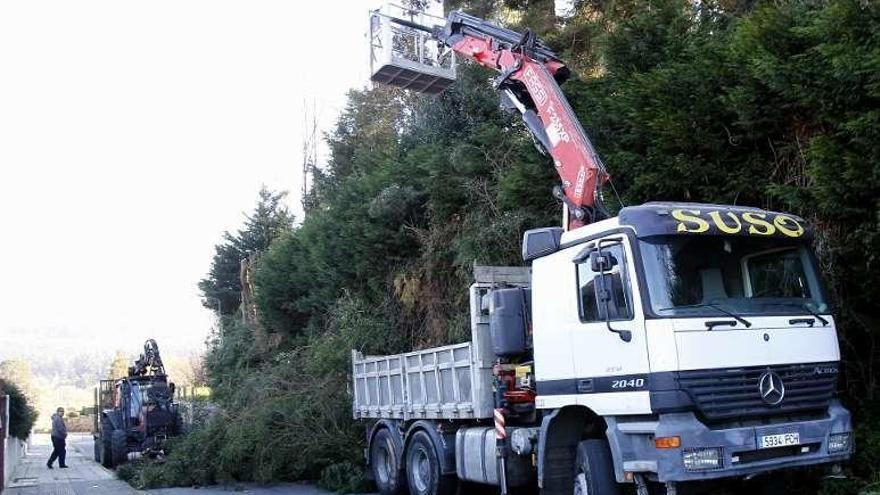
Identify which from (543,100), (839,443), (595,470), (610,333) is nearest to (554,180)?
(543,100)

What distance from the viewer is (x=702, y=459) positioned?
259 inches

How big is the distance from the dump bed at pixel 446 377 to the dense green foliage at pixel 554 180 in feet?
6.84

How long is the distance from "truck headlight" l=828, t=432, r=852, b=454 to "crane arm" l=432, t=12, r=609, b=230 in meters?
3.46

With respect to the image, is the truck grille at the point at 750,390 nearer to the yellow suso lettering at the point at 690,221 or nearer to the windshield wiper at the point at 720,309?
the windshield wiper at the point at 720,309

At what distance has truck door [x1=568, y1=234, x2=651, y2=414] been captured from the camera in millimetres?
6996

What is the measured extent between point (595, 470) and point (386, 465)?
5389 mm

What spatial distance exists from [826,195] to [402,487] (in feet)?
22.7

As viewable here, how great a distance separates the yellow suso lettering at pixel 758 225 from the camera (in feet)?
24.2

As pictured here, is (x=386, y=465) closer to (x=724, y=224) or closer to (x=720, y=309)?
(x=720, y=309)

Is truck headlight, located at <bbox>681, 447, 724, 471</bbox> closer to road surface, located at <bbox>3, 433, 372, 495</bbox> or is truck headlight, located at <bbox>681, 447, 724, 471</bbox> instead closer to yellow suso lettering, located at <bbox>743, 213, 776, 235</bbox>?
yellow suso lettering, located at <bbox>743, 213, 776, 235</bbox>

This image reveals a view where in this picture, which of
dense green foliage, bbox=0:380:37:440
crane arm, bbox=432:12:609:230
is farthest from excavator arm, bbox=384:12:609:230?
dense green foliage, bbox=0:380:37:440

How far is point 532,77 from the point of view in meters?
10.8

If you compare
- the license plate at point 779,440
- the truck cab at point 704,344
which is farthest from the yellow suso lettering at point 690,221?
the license plate at point 779,440

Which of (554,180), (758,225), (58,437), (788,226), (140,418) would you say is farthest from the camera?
(58,437)
